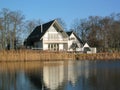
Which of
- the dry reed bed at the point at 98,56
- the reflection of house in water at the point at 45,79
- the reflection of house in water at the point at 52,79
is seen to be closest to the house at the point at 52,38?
the dry reed bed at the point at 98,56

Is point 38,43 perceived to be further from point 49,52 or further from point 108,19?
point 108,19

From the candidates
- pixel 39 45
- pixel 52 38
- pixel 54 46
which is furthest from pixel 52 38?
pixel 39 45

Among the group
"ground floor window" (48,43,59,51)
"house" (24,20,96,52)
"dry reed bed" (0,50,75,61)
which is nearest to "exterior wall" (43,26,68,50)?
"house" (24,20,96,52)

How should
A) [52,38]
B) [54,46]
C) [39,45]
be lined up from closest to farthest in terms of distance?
[52,38]
[54,46]
[39,45]

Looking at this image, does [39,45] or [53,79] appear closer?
[53,79]

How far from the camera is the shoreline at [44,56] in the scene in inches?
2118

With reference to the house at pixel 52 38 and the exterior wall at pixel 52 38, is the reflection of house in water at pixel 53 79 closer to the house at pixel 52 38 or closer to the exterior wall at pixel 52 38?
the house at pixel 52 38

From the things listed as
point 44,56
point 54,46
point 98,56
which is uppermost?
point 54,46

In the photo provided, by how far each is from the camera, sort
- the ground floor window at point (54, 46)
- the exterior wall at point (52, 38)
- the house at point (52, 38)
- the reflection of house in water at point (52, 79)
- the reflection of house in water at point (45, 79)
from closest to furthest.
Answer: the reflection of house in water at point (45, 79)
the reflection of house in water at point (52, 79)
the house at point (52, 38)
the exterior wall at point (52, 38)
the ground floor window at point (54, 46)

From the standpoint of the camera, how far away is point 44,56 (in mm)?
57688

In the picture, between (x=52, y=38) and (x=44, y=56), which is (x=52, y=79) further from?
(x=52, y=38)

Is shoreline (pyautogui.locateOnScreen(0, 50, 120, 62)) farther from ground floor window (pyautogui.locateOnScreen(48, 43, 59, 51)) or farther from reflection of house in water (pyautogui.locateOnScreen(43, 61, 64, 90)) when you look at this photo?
reflection of house in water (pyautogui.locateOnScreen(43, 61, 64, 90))

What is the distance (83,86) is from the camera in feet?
68.9

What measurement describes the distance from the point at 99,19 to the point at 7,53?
4306 centimetres
